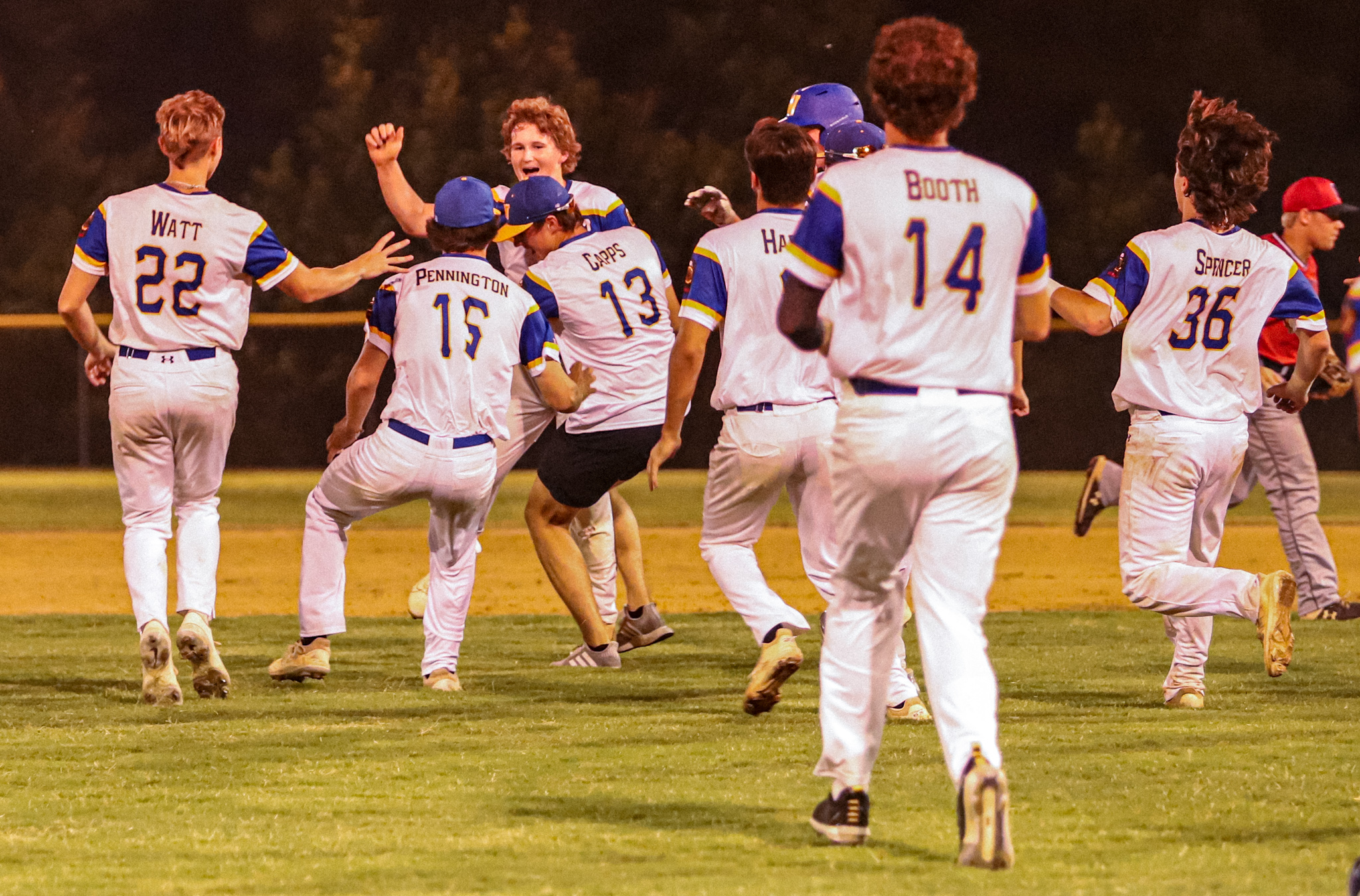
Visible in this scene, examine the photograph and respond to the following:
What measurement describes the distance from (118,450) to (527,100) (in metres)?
2.54

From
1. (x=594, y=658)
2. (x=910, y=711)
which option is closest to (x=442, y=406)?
(x=594, y=658)

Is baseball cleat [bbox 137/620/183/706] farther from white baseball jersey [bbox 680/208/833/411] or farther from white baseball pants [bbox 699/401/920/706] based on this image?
white baseball jersey [bbox 680/208/833/411]

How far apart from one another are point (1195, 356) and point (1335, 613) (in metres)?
3.32

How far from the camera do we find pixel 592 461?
7.08 metres

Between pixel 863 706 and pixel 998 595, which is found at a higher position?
pixel 863 706

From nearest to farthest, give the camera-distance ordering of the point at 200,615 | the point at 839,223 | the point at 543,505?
1. the point at 839,223
2. the point at 200,615
3. the point at 543,505

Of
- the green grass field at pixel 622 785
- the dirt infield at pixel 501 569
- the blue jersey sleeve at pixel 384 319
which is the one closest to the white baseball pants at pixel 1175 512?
the green grass field at pixel 622 785

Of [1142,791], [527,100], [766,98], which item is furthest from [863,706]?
[766,98]

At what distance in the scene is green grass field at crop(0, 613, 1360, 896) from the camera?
375 centimetres

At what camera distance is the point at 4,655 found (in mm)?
7730

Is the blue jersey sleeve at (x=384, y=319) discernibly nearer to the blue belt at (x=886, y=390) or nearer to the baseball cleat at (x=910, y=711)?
the baseball cleat at (x=910, y=711)

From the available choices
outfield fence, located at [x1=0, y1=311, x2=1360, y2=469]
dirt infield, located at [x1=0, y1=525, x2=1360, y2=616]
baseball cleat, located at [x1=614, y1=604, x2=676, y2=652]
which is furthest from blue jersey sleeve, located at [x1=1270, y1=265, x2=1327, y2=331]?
outfield fence, located at [x1=0, y1=311, x2=1360, y2=469]

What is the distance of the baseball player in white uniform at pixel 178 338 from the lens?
625 centimetres

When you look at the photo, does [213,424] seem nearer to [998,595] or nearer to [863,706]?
[863,706]
